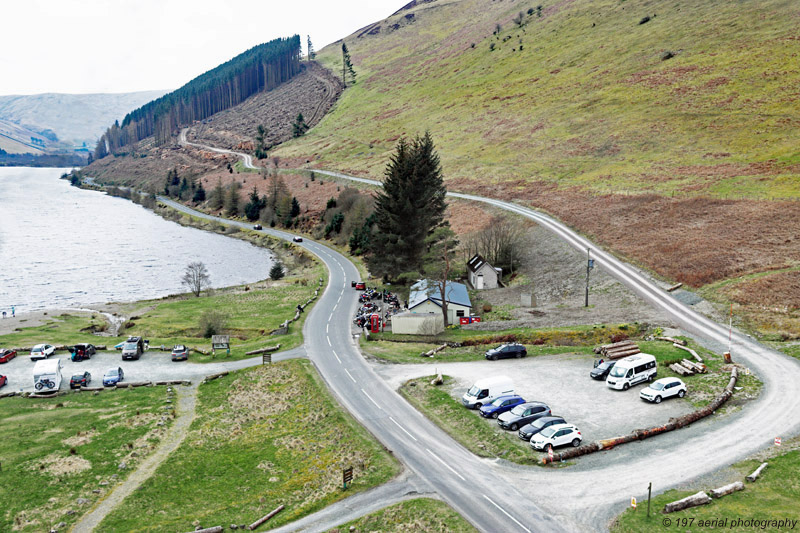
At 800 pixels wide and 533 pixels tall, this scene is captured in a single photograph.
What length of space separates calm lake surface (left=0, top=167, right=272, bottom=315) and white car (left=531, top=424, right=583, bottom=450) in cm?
7244

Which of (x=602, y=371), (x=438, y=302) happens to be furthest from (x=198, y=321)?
(x=602, y=371)

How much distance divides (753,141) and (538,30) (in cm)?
11970

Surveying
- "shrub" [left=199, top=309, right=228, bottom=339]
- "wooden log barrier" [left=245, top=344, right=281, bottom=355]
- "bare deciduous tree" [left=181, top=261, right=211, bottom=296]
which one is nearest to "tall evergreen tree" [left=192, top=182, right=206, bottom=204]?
"bare deciduous tree" [left=181, top=261, right=211, bottom=296]

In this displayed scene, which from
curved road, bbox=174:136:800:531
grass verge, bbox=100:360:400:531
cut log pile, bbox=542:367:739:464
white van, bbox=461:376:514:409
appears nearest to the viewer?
curved road, bbox=174:136:800:531

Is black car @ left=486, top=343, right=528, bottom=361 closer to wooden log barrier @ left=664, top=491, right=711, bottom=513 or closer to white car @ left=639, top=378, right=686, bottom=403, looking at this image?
white car @ left=639, top=378, right=686, bottom=403

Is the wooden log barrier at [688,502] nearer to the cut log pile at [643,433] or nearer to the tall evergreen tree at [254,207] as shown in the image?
the cut log pile at [643,433]

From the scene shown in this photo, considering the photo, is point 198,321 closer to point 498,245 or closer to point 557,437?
point 498,245

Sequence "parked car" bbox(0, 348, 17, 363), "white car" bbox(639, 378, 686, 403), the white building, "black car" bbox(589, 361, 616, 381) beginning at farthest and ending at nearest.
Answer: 1. the white building
2. "parked car" bbox(0, 348, 17, 363)
3. "black car" bbox(589, 361, 616, 381)
4. "white car" bbox(639, 378, 686, 403)

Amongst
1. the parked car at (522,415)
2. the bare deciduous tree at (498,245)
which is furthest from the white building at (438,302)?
the parked car at (522,415)

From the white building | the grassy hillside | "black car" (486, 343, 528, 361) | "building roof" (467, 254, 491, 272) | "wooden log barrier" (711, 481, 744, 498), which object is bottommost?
"wooden log barrier" (711, 481, 744, 498)

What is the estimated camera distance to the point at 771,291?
52.0 m

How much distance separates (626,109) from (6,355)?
122m

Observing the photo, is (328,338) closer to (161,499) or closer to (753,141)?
(161,499)

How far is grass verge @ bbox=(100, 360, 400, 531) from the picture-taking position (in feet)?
91.0
